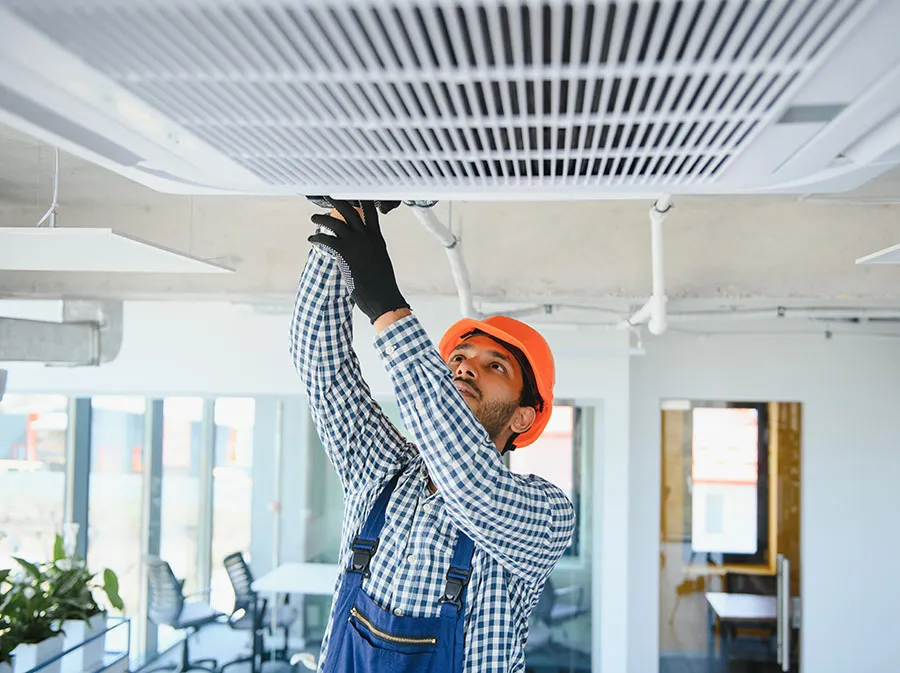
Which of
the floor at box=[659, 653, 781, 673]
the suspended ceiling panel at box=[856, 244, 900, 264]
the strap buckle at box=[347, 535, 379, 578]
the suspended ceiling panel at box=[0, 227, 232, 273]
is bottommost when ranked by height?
the floor at box=[659, 653, 781, 673]

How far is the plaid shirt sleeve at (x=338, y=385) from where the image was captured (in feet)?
4.31

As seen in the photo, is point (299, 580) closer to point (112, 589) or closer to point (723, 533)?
point (112, 589)

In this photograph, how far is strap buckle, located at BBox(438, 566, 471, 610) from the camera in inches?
56.6

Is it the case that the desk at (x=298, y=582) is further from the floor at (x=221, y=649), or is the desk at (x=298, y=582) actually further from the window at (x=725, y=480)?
the window at (x=725, y=480)

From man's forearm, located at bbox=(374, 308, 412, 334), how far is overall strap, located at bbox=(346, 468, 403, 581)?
1.94 ft

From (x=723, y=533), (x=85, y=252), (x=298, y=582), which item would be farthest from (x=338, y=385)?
(x=723, y=533)

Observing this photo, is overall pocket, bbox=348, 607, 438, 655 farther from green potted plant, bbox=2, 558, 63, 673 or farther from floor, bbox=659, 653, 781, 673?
floor, bbox=659, 653, 781, 673

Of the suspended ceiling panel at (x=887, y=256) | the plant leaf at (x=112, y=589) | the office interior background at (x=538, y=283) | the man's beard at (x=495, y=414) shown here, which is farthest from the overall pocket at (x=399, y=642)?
the plant leaf at (x=112, y=589)

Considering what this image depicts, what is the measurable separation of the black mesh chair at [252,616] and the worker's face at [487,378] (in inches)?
195

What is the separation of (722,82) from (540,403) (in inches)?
48.9

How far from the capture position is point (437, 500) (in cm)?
150

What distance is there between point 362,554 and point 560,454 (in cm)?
468

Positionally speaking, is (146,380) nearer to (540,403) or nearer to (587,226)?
(587,226)

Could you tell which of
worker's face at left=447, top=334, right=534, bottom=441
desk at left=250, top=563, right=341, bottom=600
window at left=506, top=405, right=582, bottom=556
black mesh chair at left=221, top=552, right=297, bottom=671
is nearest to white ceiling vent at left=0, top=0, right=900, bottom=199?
worker's face at left=447, top=334, right=534, bottom=441
